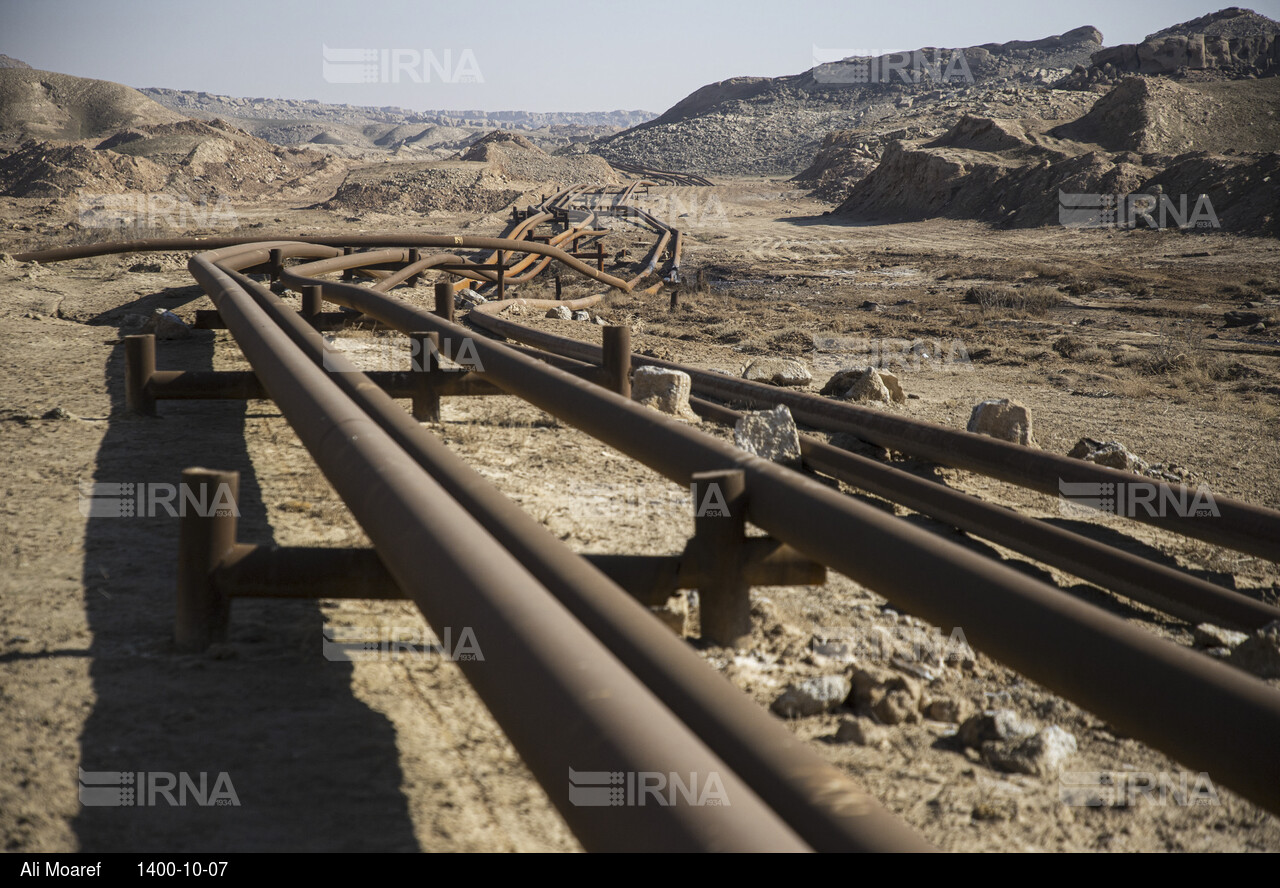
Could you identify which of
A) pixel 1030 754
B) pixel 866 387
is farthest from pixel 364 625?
pixel 866 387

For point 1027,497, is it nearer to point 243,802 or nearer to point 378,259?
point 243,802

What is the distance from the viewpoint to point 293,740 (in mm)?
2186

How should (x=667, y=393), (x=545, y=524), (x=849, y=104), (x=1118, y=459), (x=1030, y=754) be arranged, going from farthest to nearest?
(x=849, y=104)
(x=667, y=393)
(x=1118, y=459)
(x=545, y=524)
(x=1030, y=754)

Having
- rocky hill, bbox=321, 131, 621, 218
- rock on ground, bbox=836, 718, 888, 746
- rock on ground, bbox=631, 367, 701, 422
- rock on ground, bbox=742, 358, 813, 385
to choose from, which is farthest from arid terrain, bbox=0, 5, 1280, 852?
rocky hill, bbox=321, 131, 621, 218

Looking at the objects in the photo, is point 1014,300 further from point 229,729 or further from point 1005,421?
point 229,729

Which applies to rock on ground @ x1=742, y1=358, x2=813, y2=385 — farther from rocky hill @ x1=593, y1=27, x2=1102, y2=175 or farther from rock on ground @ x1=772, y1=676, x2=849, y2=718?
rocky hill @ x1=593, y1=27, x2=1102, y2=175

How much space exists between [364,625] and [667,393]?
11.8 ft

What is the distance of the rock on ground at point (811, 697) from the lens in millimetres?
2680

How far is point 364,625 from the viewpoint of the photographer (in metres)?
2.89

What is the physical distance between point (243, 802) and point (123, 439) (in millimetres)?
3384

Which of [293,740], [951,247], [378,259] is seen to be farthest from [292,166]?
[293,740]

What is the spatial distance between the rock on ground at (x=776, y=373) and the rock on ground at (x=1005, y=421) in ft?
6.90

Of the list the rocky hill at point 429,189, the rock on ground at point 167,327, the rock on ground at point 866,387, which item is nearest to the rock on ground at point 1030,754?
the rock on ground at point 866,387

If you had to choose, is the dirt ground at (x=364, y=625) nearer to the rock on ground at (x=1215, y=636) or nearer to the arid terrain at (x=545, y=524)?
the arid terrain at (x=545, y=524)
